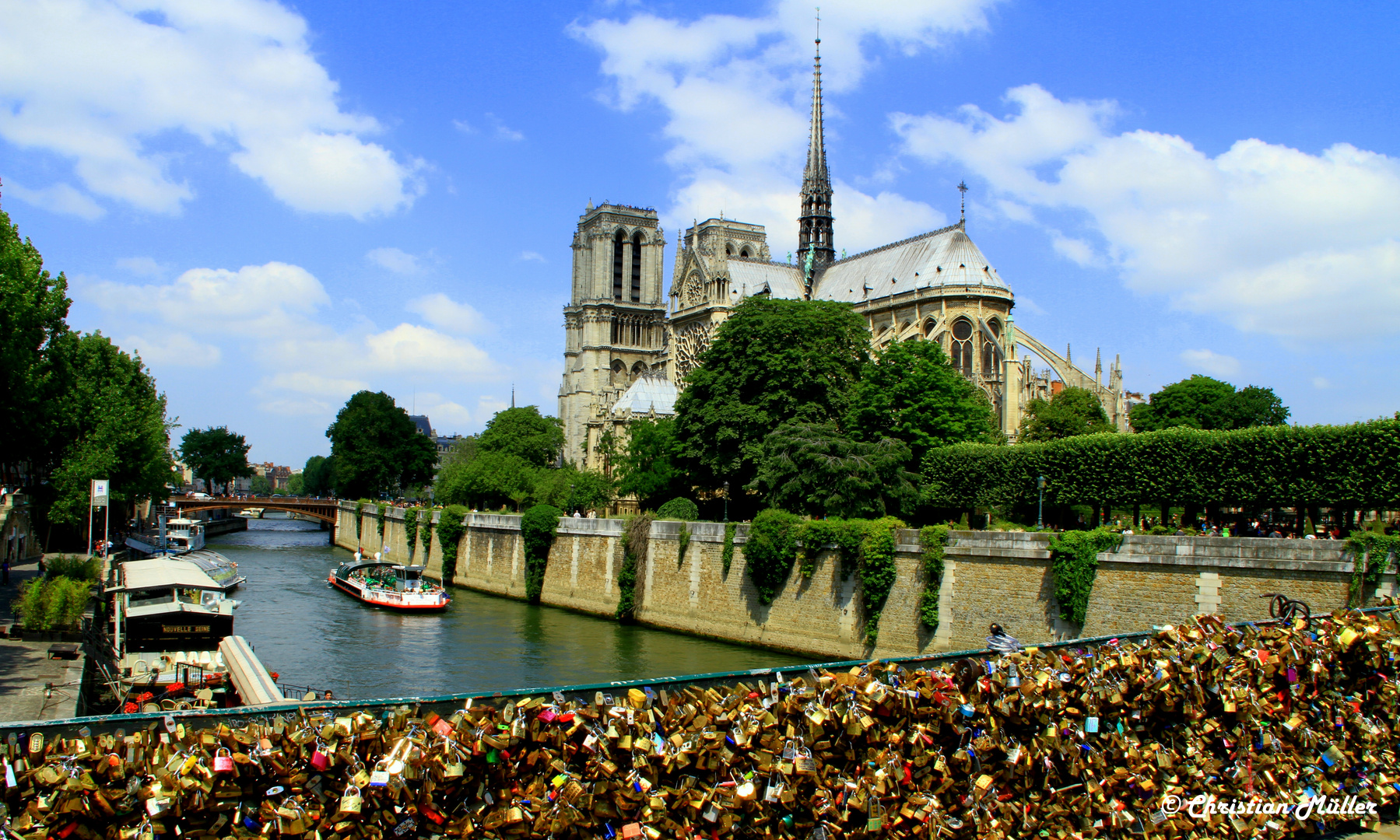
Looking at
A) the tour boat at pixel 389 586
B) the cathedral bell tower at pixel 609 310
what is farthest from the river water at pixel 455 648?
the cathedral bell tower at pixel 609 310

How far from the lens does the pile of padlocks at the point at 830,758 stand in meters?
5.68

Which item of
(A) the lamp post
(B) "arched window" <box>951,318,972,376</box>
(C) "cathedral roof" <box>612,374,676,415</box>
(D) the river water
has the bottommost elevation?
(D) the river water

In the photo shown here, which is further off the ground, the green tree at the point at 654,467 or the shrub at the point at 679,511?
the green tree at the point at 654,467

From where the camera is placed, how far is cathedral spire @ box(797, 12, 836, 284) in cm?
7575

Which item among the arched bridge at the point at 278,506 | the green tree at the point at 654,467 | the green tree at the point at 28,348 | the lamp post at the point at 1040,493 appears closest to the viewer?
the green tree at the point at 28,348

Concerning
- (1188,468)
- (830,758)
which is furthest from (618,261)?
(830,758)

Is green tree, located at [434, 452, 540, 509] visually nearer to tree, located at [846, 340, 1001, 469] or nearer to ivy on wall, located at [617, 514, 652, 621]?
ivy on wall, located at [617, 514, 652, 621]

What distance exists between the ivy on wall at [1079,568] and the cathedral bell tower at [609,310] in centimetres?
7093

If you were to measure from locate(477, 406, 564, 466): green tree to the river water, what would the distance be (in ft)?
109

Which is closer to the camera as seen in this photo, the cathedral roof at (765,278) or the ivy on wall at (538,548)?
the ivy on wall at (538,548)

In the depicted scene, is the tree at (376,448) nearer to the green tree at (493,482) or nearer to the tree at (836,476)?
the green tree at (493,482)

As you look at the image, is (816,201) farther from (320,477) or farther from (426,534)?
(320,477)

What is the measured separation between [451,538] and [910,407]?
73.6 ft

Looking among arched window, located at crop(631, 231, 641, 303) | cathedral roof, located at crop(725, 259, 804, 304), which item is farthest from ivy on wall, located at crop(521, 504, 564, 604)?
arched window, located at crop(631, 231, 641, 303)
